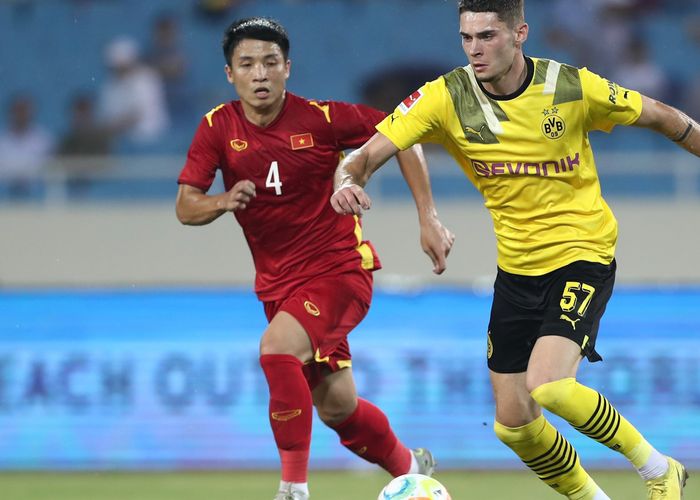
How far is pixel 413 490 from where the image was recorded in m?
5.68

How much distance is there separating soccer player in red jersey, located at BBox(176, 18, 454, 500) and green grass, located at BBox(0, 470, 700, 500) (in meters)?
1.23

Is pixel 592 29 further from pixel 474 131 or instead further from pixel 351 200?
pixel 351 200

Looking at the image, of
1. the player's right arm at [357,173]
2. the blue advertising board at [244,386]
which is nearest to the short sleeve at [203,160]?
the player's right arm at [357,173]

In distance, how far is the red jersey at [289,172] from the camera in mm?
6523

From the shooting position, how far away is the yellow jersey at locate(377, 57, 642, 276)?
5.68 metres

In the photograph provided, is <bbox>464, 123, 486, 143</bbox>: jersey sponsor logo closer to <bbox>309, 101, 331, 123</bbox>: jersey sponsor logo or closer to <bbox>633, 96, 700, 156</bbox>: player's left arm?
<bbox>633, 96, 700, 156</bbox>: player's left arm

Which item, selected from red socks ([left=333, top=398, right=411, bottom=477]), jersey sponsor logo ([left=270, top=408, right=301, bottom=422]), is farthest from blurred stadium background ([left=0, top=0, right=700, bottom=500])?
jersey sponsor logo ([left=270, top=408, right=301, bottom=422])

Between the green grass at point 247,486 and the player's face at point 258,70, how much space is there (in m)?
2.40

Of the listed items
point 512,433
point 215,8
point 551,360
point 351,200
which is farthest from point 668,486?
point 215,8

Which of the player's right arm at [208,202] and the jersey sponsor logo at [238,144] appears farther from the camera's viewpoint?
the jersey sponsor logo at [238,144]

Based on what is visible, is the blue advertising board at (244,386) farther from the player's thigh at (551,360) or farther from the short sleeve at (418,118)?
the short sleeve at (418,118)

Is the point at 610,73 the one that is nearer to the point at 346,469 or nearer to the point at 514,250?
the point at 346,469

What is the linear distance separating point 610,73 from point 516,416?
7.93 metres

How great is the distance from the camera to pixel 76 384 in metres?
9.01
